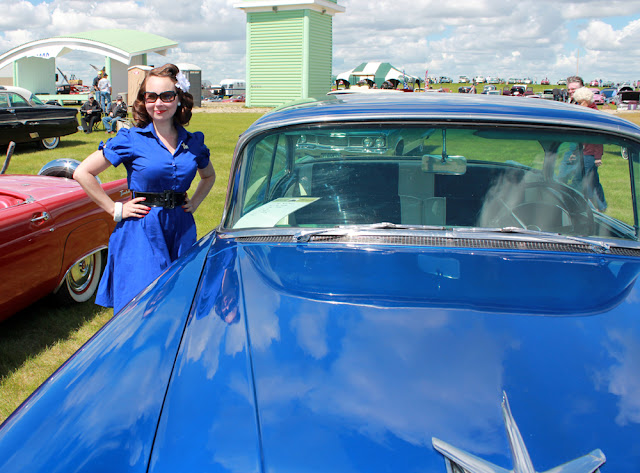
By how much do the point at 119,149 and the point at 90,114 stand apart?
16372 mm

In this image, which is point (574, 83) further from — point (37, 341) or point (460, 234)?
point (37, 341)

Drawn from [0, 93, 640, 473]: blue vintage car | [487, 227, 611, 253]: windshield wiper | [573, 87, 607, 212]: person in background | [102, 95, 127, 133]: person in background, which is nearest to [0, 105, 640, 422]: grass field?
Result: [0, 93, 640, 473]: blue vintage car

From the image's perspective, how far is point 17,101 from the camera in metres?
13.1

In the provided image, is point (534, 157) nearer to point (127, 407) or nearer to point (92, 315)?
point (127, 407)

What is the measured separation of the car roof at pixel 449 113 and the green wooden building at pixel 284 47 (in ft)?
80.4

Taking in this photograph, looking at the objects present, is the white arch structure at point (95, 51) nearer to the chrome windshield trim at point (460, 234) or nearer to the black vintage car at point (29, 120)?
the black vintage car at point (29, 120)

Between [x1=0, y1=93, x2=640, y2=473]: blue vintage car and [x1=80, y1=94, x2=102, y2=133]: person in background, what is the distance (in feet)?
55.1

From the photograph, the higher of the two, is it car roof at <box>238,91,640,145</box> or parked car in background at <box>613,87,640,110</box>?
parked car in background at <box>613,87,640,110</box>

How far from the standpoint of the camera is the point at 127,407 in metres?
1.36

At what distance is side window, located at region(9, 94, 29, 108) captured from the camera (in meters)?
12.9

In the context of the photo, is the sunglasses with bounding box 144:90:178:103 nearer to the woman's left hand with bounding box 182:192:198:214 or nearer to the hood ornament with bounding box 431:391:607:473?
the woman's left hand with bounding box 182:192:198:214

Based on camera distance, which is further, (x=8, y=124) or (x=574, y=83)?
(x=8, y=124)

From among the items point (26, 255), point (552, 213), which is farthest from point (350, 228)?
point (26, 255)

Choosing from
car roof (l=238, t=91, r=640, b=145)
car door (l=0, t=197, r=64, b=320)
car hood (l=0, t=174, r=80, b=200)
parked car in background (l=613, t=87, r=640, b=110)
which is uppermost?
parked car in background (l=613, t=87, r=640, b=110)
